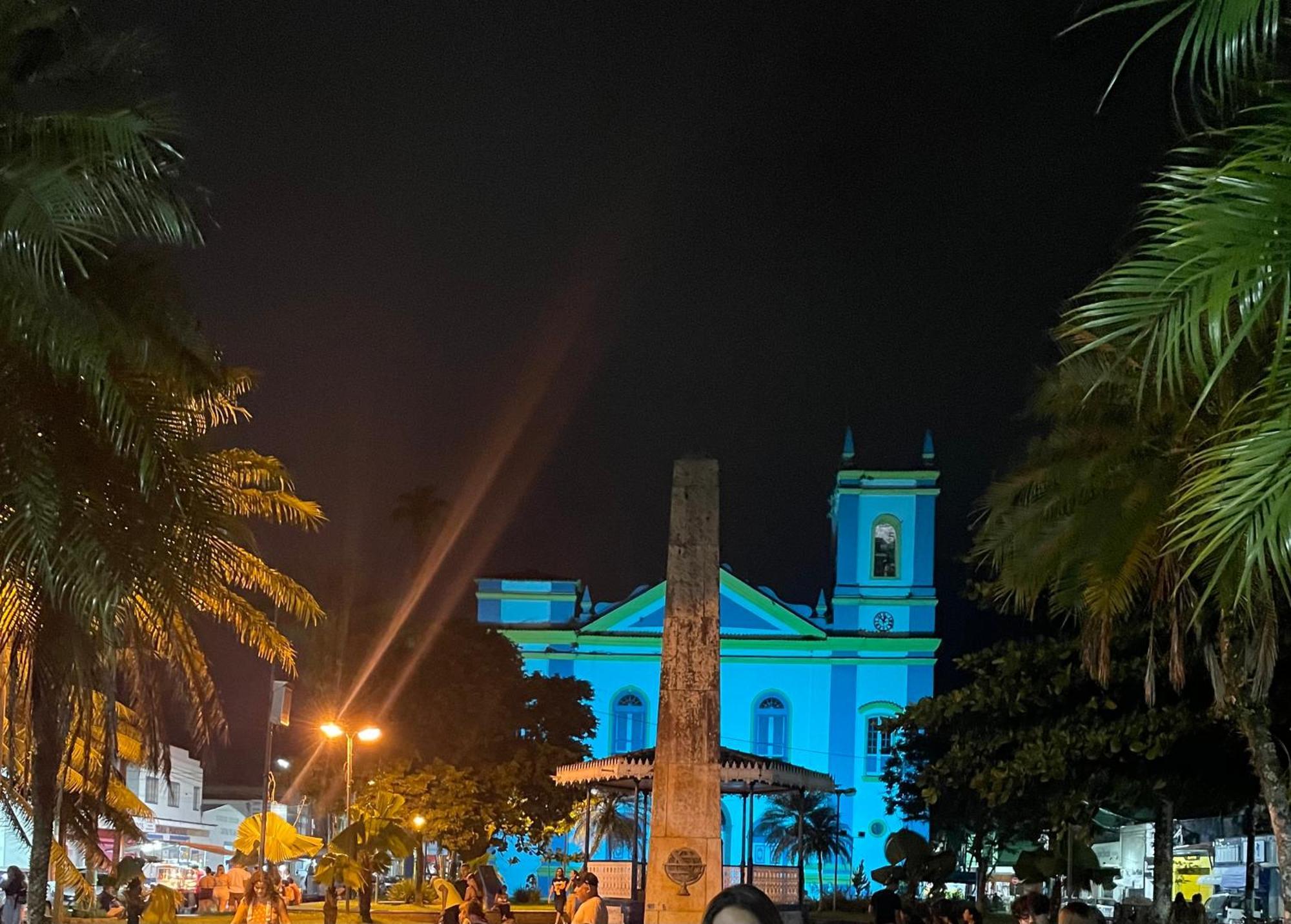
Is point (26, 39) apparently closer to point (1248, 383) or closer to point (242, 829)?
point (1248, 383)

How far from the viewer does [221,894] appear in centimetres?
3603

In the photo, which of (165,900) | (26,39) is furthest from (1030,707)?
(26,39)

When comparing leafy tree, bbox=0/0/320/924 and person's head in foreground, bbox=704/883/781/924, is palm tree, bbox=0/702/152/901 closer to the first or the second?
leafy tree, bbox=0/0/320/924

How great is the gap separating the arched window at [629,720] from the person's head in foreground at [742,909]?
62.0 meters

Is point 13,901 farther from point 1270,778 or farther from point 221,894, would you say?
point 221,894

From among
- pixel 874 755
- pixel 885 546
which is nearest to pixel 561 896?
pixel 874 755

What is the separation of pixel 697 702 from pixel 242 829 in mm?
9542

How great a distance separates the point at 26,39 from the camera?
932cm

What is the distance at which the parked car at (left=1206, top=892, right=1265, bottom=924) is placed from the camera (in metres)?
26.6

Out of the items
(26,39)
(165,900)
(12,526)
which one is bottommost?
(165,900)

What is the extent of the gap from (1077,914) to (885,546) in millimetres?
56282

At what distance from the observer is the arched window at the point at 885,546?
64.1 metres

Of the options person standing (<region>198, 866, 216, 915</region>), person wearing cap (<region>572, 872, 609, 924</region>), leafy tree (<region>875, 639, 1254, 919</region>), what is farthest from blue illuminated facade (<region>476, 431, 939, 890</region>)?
person wearing cap (<region>572, 872, 609, 924</region>)

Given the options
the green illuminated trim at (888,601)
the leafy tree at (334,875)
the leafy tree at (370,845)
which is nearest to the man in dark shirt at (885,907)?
the leafy tree at (334,875)
